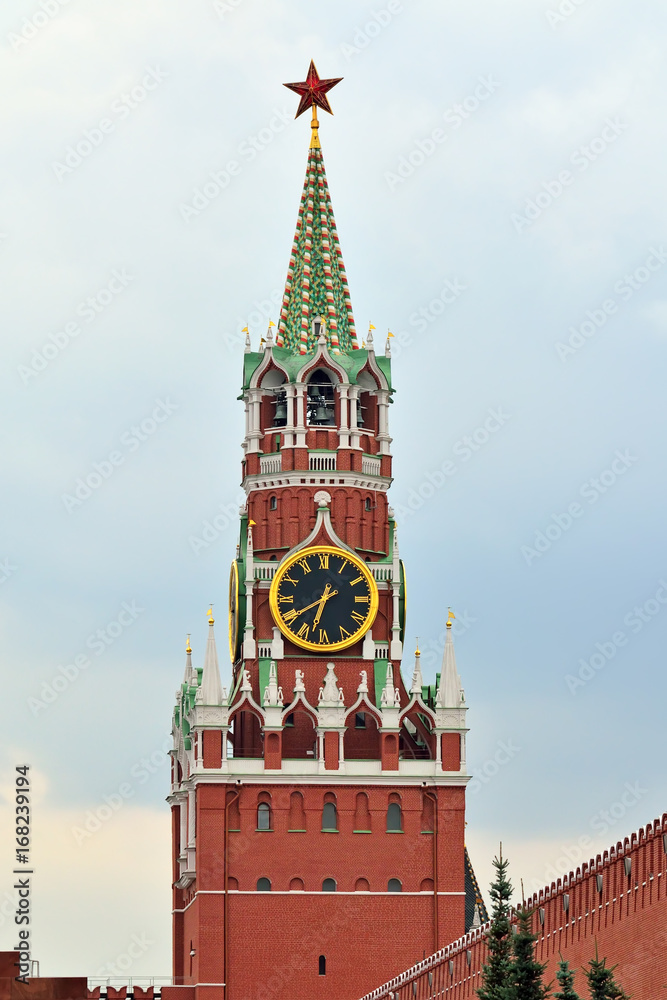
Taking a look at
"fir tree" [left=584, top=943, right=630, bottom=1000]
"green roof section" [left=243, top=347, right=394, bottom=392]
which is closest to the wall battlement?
"fir tree" [left=584, top=943, right=630, bottom=1000]

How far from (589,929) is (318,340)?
43.9 m

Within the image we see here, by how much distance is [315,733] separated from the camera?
364 feet

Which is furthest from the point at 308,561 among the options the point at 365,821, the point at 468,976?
the point at 468,976

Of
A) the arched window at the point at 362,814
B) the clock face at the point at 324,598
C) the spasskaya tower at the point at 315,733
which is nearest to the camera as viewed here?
the spasskaya tower at the point at 315,733

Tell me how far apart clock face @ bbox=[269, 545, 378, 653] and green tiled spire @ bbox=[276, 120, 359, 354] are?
9.28 metres

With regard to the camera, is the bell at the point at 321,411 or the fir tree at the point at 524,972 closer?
the fir tree at the point at 524,972

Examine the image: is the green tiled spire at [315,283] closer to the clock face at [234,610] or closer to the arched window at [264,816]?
the clock face at [234,610]

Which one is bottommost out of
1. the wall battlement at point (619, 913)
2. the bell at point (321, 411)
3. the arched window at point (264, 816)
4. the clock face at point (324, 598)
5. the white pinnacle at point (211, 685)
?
the wall battlement at point (619, 913)

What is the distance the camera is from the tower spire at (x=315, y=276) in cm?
11731

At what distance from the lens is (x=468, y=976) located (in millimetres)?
89250

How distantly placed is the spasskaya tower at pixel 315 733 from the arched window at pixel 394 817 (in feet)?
0.26

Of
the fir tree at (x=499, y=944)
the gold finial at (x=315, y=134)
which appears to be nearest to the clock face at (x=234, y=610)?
the gold finial at (x=315, y=134)

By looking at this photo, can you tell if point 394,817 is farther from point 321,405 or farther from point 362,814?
point 321,405

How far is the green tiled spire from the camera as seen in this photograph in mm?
117312
